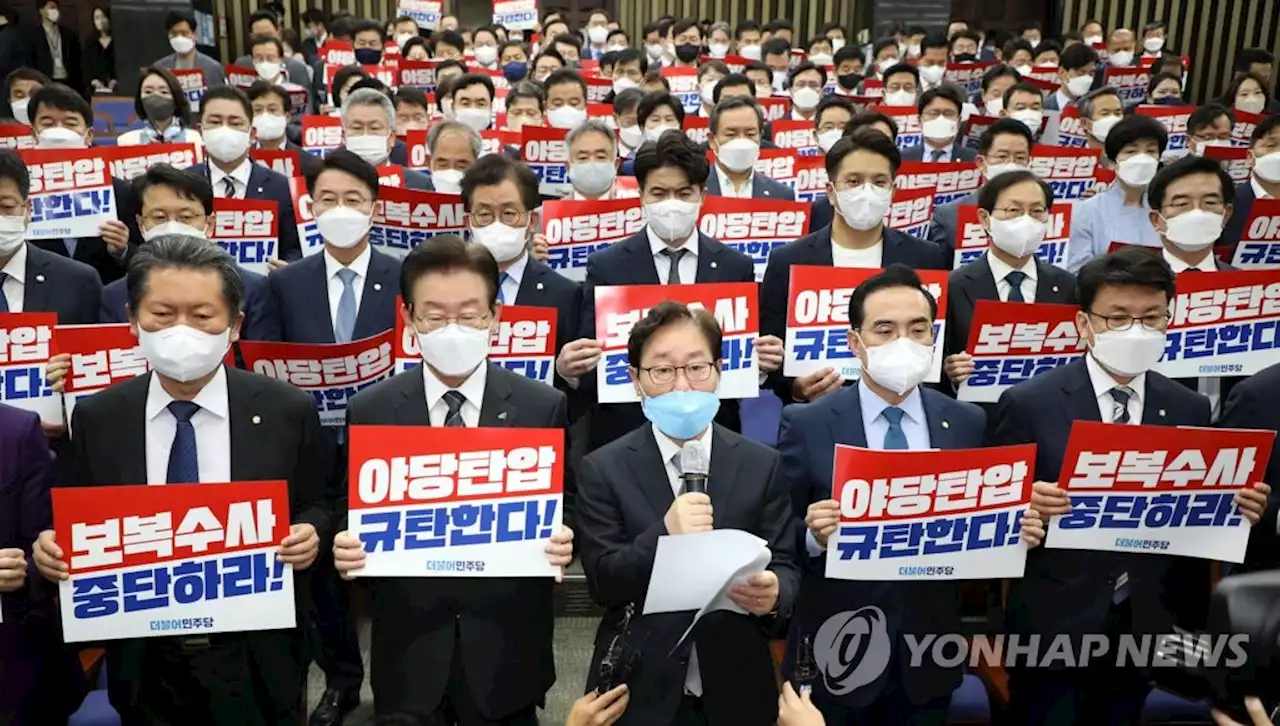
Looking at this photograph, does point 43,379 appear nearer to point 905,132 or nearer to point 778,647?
point 778,647

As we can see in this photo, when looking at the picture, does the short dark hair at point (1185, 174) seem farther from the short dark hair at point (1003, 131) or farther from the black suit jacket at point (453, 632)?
the black suit jacket at point (453, 632)

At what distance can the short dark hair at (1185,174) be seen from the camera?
4.53 m

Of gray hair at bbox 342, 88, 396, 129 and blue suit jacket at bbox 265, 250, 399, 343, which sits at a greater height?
gray hair at bbox 342, 88, 396, 129

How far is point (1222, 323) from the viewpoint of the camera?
403 cm

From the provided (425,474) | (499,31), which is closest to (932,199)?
(425,474)

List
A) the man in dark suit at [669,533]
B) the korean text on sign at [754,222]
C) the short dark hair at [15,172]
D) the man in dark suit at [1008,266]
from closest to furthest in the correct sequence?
the man in dark suit at [669,533] < the short dark hair at [15,172] < the man in dark suit at [1008,266] < the korean text on sign at [754,222]

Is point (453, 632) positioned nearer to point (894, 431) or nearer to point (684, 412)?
point (684, 412)

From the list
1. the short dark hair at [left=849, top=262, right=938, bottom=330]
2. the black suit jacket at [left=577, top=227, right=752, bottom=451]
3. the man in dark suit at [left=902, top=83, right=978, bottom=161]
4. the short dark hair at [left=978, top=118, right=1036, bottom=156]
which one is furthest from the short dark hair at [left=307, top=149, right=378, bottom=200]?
the man in dark suit at [left=902, top=83, right=978, bottom=161]

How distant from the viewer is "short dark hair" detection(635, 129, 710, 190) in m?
4.46

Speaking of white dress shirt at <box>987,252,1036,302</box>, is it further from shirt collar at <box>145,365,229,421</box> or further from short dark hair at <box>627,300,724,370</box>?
shirt collar at <box>145,365,229,421</box>

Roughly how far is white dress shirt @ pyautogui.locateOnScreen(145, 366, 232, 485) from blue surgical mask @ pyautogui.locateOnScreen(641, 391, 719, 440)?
3.69 feet

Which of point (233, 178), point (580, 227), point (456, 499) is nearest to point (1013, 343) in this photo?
point (580, 227)

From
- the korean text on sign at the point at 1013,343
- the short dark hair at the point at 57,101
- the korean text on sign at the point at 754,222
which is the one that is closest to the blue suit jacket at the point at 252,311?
the korean text on sign at the point at 754,222

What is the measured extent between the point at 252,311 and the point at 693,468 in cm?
232
